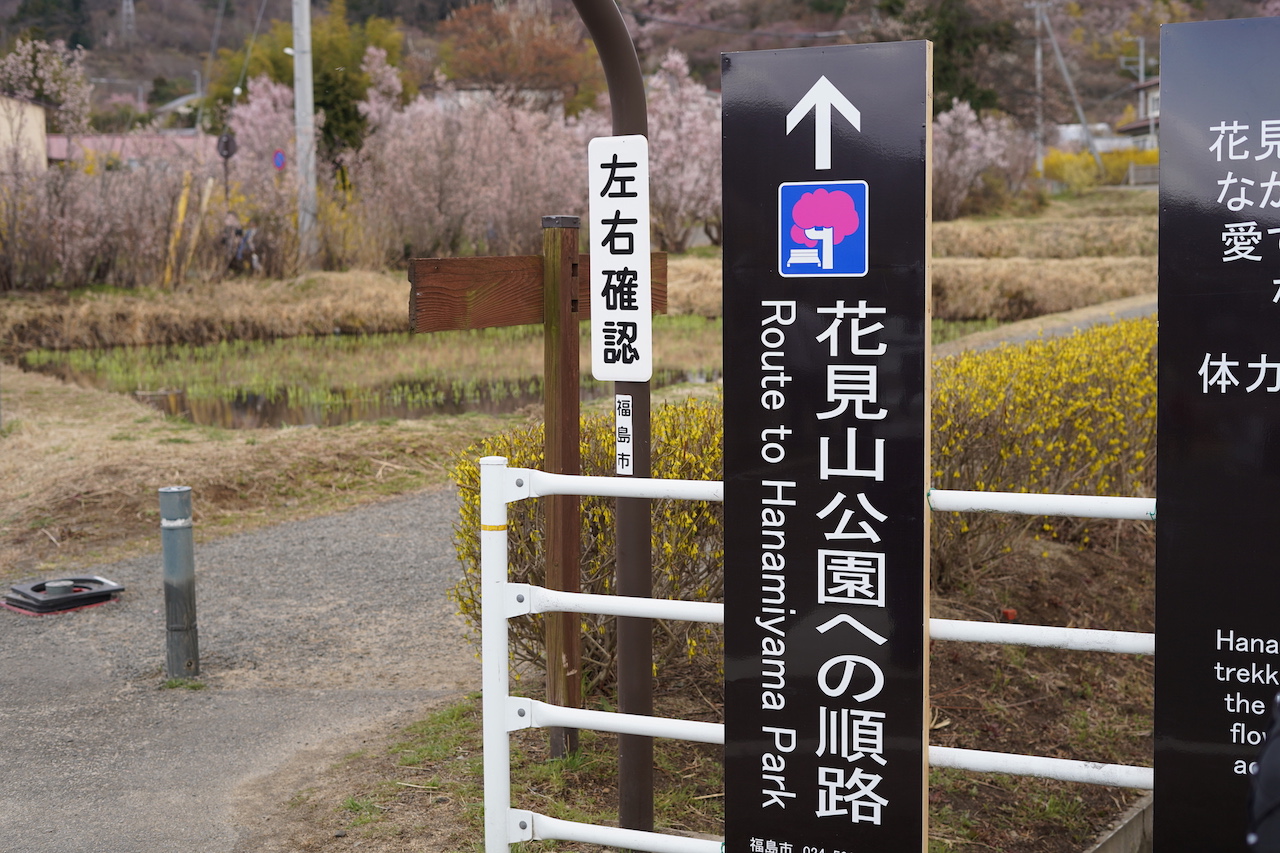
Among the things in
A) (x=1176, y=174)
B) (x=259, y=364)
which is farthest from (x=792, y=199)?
(x=259, y=364)

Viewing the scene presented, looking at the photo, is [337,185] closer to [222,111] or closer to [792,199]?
Result: [222,111]

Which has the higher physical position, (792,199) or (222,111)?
(222,111)

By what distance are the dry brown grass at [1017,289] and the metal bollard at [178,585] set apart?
16.7 metres

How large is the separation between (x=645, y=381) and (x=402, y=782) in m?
1.50

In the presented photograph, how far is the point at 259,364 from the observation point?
15312 millimetres

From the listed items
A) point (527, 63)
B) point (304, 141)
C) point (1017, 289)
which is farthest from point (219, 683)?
point (527, 63)

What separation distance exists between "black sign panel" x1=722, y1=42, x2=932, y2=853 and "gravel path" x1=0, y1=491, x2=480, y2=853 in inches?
72.0

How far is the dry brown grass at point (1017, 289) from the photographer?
20.8 m

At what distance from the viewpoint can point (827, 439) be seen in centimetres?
278

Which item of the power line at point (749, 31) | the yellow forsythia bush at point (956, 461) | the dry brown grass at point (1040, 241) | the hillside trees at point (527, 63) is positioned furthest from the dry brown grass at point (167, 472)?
the hillside trees at point (527, 63)

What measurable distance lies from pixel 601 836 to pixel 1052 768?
1077 millimetres

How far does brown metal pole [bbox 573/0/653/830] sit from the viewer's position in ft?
11.7

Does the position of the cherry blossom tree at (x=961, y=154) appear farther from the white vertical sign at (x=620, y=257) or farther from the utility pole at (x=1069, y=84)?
the white vertical sign at (x=620, y=257)

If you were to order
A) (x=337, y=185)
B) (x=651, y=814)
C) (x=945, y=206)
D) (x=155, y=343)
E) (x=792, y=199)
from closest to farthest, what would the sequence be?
(x=792, y=199)
(x=651, y=814)
(x=155, y=343)
(x=337, y=185)
(x=945, y=206)
